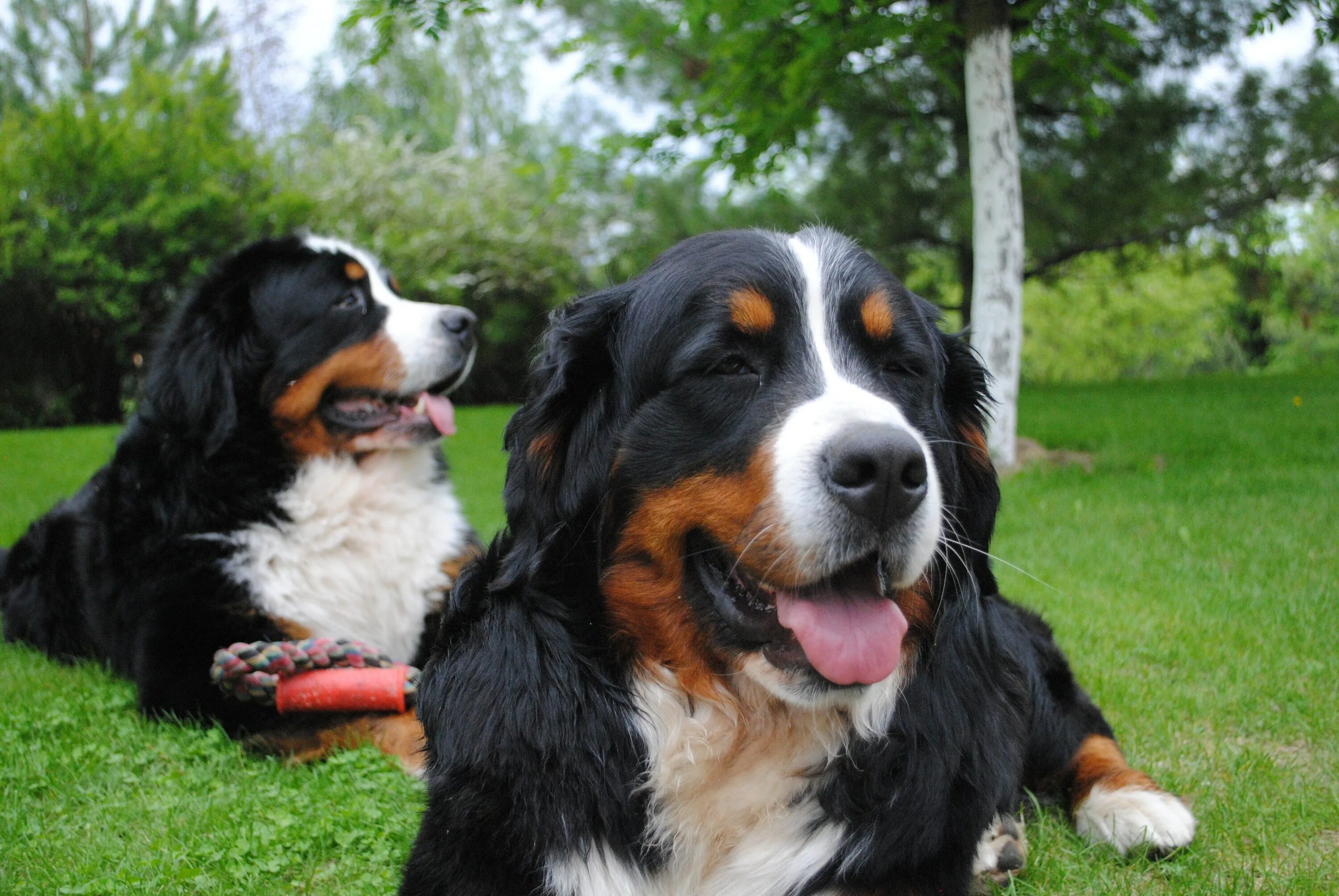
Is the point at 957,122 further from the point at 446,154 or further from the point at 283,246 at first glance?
the point at 446,154

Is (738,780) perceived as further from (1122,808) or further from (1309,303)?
(1309,303)

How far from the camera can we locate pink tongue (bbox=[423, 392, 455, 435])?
4164 mm

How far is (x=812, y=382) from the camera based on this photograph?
2.09 meters

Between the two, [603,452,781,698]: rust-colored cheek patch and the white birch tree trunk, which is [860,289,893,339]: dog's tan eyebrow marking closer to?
[603,452,781,698]: rust-colored cheek patch

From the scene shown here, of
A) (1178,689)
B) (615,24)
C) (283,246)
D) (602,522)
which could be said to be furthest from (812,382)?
(615,24)

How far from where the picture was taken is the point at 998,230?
7672mm

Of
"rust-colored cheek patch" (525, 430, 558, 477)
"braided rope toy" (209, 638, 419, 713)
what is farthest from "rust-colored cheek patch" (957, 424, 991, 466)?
"braided rope toy" (209, 638, 419, 713)

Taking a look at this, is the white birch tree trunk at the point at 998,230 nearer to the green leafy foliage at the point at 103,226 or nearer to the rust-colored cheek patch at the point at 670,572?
the rust-colored cheek patch at the point at 670,572

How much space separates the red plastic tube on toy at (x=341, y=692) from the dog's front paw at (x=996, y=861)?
1.95m

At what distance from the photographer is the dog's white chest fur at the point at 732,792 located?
6.93ft

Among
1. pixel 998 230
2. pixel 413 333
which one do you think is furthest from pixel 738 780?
pixel 998 230

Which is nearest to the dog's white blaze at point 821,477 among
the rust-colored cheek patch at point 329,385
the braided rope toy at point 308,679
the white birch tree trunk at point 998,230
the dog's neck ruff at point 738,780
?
the dog's neck ruff at point 738,780

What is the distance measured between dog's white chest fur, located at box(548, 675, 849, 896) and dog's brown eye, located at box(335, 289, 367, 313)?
8.39ft

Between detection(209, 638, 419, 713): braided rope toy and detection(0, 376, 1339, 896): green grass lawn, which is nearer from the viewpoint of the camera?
detection(0, 376, 1339, 896): green grass lawn
